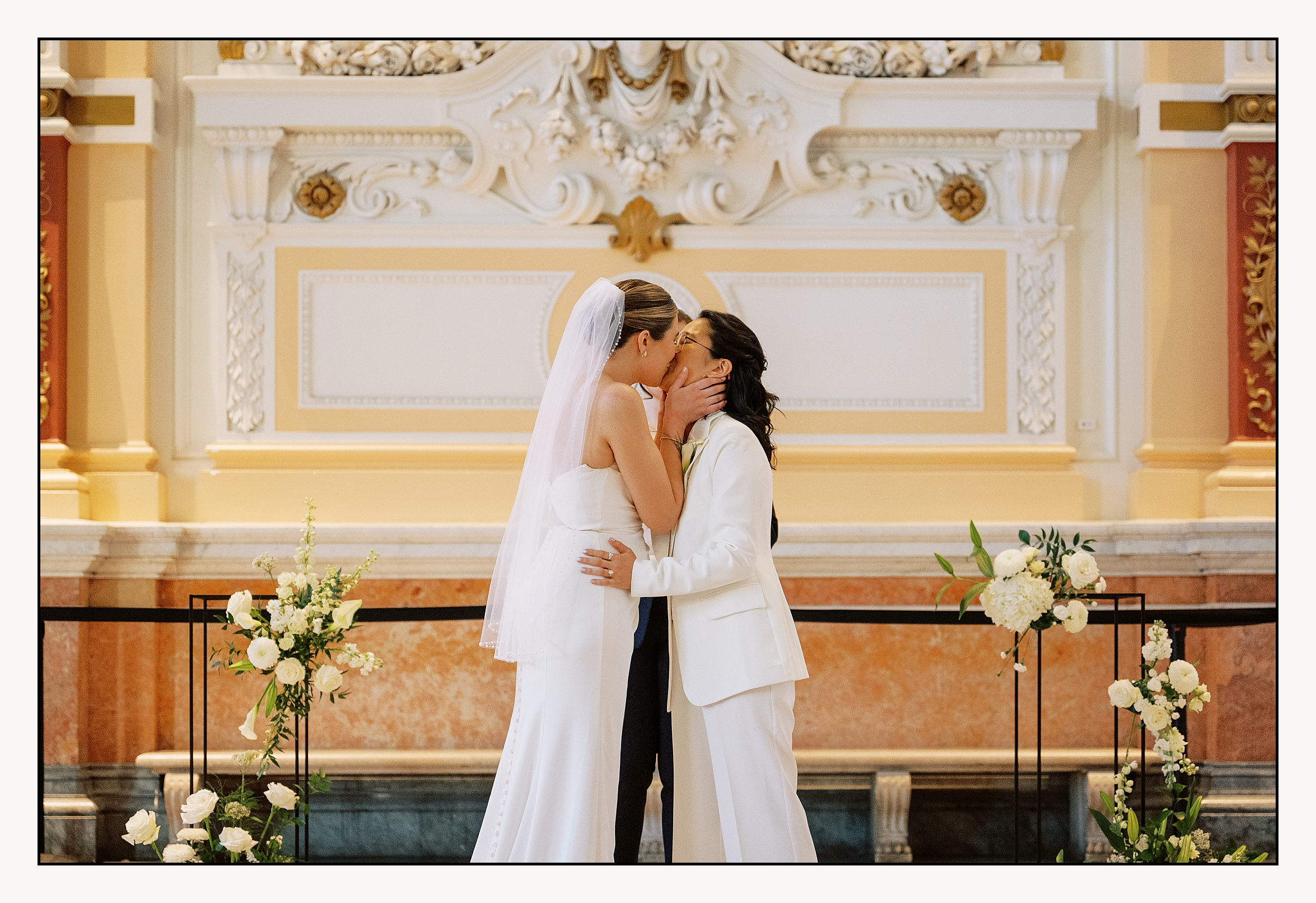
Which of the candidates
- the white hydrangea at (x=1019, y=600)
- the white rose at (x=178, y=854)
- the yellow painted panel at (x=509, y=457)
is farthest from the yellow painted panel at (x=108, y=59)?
the white hydrangea at (x=1019, y=600)

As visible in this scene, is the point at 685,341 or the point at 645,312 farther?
the point at 685,341

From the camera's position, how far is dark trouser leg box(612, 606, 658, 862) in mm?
2990

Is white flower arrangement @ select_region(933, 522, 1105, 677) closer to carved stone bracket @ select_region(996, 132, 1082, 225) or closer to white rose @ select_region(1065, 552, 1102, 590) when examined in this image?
white rose @ select_region(1065, 552, 1102, 590)

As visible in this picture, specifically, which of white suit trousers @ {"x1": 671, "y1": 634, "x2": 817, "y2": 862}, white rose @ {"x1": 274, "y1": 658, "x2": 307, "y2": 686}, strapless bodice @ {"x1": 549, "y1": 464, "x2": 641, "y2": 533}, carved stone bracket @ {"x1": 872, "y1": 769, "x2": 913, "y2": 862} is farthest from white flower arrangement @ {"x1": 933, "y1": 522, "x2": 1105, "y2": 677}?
white rose @ {"x1": 274, "y1": 658, "x2": 307, "y2": 686}

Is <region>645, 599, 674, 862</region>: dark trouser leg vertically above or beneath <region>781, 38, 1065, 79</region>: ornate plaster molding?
beneath

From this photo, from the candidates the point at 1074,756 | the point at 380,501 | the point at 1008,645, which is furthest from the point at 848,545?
the point at 380,501

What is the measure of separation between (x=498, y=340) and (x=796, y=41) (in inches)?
68.0

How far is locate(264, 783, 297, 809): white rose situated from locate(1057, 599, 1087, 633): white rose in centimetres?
212

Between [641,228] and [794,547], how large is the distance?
4.75 feet

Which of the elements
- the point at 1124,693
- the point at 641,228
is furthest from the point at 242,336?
the point at 1124,693

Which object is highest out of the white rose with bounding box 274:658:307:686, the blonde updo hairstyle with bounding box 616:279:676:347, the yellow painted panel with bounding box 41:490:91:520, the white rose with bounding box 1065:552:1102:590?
the blonde updo hairstyle with bounding box 616:279:676:347

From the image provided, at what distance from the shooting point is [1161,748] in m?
3.14

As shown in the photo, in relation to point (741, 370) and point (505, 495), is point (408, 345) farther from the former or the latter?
point (741, 370)
